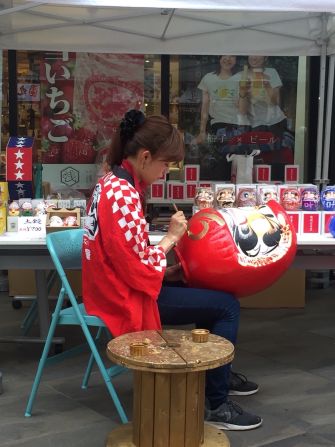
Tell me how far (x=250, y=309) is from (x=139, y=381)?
302 cm

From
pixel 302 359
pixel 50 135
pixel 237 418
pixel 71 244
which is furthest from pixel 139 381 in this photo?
pixel 50 135

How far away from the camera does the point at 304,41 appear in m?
5.88

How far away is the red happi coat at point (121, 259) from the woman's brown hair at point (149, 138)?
159mm

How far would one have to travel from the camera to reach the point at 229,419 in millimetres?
3273

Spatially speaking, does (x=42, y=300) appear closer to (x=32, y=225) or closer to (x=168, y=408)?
(x=32, y=225)

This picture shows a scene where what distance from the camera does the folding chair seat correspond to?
3234mm

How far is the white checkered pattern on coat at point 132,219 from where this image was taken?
2.90 meters

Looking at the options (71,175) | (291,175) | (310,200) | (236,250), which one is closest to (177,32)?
(291,175)

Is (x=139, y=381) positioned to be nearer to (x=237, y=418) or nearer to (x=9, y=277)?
(x=237, y=418)

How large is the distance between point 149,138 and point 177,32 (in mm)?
3167

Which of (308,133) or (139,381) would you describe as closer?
(139,381)

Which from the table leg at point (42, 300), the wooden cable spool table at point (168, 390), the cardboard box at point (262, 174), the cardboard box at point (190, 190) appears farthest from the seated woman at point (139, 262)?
the cardboard box at point (262, 174)

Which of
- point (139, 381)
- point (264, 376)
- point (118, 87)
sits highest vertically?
point (118, 87)

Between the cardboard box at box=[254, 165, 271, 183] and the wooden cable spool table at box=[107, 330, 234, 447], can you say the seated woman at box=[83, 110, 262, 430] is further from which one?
the cardboard box at box=[254, 165, 271, 183]
